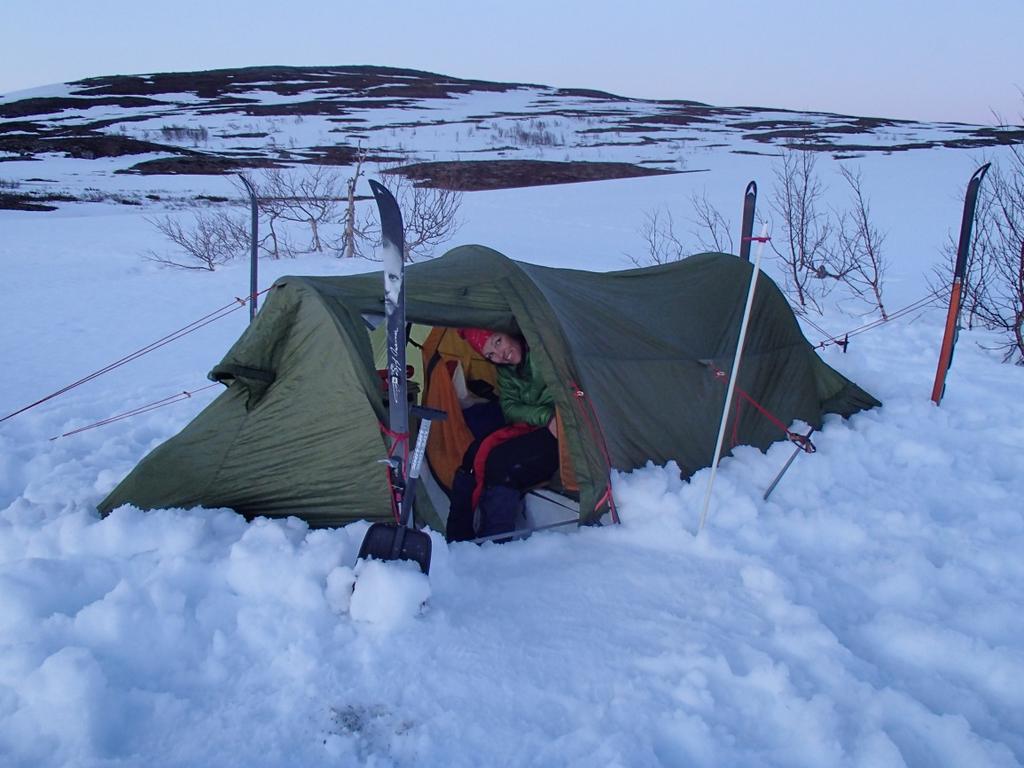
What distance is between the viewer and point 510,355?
393 centimetres

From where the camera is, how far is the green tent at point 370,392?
331 centimetres

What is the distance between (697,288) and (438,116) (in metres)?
42.9

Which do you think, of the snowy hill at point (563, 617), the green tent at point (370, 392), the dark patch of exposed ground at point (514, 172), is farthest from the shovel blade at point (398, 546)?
the dark patch of exposed ground at point (514, 172)

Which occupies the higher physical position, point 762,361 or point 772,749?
point 762,361

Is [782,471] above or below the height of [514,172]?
below

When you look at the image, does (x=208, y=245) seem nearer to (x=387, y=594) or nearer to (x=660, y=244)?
(x=660, y=244)

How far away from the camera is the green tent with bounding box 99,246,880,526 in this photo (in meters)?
3.31

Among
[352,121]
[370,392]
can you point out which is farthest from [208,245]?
[352,121]

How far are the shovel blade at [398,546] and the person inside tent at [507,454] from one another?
78cm

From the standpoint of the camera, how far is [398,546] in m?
2.75

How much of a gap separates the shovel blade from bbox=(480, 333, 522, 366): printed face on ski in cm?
138

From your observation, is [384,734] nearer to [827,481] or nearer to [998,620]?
[998,620]

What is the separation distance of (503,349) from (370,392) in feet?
2.90

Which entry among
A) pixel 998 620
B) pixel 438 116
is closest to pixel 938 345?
pixel 998 620
